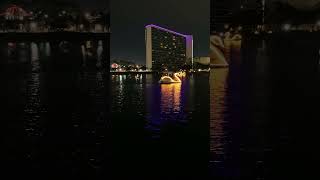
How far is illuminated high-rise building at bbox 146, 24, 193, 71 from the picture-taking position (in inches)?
1932

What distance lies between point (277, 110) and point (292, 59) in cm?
3931

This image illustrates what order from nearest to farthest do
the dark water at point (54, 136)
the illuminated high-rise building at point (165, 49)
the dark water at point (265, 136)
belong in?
the dark water at point (265, 136) → the dark water at point (54, 136) → the illuminated high-rise building at point (165, 49)

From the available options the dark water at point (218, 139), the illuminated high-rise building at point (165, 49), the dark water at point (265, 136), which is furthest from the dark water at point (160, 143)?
the illuminated high-rise building at point (165, 49)

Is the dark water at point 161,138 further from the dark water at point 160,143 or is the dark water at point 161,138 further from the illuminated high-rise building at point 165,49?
the illuminated high-rise building at point 165,49

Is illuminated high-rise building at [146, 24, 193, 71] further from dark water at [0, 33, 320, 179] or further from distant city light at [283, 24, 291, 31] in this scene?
dark water at [0, 33, 320, 179]

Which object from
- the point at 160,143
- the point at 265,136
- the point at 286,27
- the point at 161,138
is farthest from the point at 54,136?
the point at 286,27

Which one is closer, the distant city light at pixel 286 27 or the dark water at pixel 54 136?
the dark water at pixel 54 136

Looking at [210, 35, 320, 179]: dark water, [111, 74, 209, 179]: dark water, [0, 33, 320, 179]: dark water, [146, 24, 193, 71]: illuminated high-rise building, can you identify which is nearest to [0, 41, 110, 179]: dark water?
[0, 33, 320, 179]: dark water

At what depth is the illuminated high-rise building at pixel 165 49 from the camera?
49078 mm

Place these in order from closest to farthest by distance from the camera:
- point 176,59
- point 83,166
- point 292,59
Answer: point 83,166 < point 292,59 < point 176,59

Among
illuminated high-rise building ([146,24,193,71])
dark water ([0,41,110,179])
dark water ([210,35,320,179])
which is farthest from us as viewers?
illuminated high-rise building ([146,24,193,71])

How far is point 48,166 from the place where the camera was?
8.72 m

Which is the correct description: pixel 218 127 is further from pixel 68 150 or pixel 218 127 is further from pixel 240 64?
pixel 240 64

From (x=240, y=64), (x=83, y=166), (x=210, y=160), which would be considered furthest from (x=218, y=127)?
(x=240, y=64)
